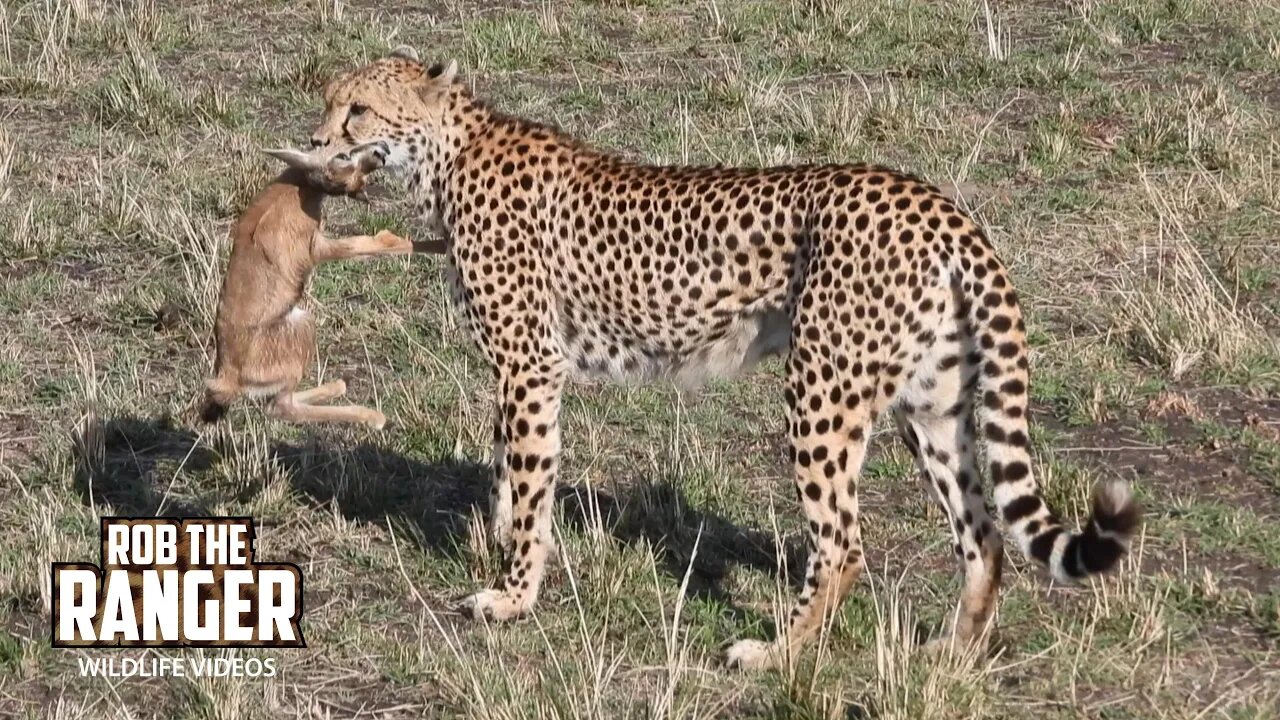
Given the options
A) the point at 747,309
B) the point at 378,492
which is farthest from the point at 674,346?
the point at 378,492

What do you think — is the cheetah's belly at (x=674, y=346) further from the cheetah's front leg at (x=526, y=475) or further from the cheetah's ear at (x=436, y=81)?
the cheetah's ear at (x=436, y=81)

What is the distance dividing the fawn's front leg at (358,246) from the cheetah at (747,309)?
0.44 ft

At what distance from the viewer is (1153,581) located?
5402mm

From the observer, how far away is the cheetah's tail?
4.77 m

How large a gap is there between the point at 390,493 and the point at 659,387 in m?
1.11

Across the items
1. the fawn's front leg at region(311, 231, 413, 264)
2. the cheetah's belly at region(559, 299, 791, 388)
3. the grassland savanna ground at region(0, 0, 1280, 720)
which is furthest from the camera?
the fawn's front leg at region(311, 231, 413, 264)

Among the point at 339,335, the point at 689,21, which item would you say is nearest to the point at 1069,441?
the point at 339,335

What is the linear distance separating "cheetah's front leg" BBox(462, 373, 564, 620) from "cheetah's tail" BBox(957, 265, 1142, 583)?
123 cm

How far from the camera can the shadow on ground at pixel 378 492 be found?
590 cm

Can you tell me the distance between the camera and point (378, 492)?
6266 millimetres

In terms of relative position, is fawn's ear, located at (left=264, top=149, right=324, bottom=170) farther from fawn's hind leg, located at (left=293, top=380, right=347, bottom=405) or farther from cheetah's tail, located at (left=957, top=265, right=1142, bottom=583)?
cheetah's tail, located at (left=957, top=265, right=1142, bottom=583)

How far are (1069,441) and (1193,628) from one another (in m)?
1.41

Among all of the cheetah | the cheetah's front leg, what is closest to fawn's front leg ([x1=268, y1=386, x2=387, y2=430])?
the cheetah

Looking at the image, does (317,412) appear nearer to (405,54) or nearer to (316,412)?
(316,412)
